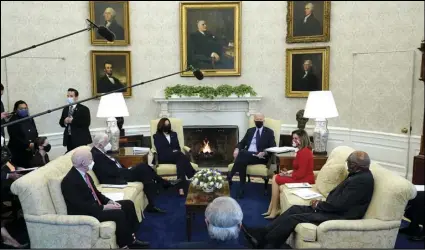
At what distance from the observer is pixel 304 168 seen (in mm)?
5500

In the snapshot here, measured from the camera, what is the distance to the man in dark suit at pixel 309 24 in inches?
338

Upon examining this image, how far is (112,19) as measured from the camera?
8805mm

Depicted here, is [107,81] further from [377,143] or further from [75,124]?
[377,143]

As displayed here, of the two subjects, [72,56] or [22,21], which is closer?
[22,21]

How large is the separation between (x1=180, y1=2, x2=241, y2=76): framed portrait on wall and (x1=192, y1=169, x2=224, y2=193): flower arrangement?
14.2 feet

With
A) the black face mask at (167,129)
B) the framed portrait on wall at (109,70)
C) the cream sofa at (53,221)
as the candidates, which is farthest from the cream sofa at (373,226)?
the framed portrait on wall at (109,70)

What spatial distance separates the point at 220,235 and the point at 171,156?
433 cm

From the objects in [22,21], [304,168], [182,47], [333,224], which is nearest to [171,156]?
[304,168]

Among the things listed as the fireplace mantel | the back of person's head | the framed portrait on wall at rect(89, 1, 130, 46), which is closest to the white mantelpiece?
the fireplace mantel

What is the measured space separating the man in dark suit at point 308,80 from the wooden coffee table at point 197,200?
424 centimetres

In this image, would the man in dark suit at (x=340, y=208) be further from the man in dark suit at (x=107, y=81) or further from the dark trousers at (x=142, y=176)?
the man in dark suit at (x=107, y=81)

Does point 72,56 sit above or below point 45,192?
above

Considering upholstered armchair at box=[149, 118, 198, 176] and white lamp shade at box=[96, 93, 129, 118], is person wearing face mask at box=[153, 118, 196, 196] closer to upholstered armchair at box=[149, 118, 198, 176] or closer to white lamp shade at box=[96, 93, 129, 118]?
upholstered armchair at box=[149, 118, 198, 176]

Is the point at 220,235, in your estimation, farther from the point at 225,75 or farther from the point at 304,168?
the point at 225,75
